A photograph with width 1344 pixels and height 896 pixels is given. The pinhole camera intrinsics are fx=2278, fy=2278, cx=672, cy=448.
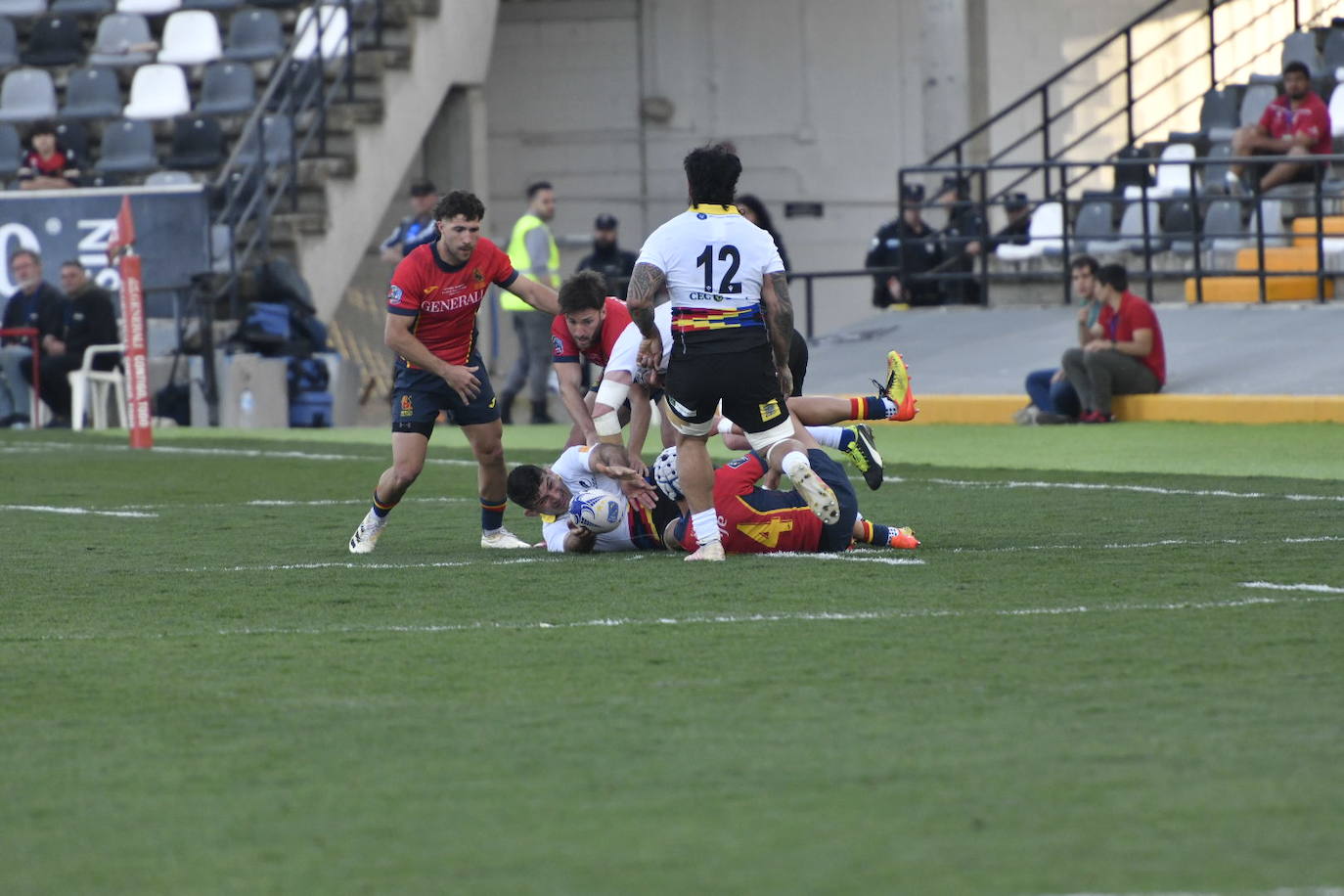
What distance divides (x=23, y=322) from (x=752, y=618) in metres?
16.4

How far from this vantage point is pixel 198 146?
85.2 feet

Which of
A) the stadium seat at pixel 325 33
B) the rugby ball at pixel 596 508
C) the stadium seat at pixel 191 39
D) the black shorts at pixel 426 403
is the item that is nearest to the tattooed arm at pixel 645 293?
the rugby ball at pixel 596 508

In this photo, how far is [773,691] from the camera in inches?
232

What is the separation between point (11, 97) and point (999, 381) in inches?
548

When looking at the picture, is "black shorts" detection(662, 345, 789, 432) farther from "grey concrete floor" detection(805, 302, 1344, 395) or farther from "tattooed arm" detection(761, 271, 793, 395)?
"grey concrete floor" detection(805, 302, 1344, 395)

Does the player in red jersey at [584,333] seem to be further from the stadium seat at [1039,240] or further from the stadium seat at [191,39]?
the stadium seat at [191,39]

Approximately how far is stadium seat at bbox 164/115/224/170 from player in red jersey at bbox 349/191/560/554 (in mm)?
16576

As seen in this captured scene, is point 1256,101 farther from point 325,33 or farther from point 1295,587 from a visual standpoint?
point 1295,587

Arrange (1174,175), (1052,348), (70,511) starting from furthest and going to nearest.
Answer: (1174,175)
(1052,348)
(70,511)

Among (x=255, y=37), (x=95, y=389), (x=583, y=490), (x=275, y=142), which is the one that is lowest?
(x=583, y=490)

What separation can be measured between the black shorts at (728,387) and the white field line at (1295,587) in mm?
1987

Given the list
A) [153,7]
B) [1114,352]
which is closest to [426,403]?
[1114,352]

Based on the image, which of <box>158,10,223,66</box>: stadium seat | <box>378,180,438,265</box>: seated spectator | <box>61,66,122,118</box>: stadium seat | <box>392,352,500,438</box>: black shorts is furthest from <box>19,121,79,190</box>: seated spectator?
<box>392,352,500,438</box>: black shorts

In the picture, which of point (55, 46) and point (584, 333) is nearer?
point (584, 333)
